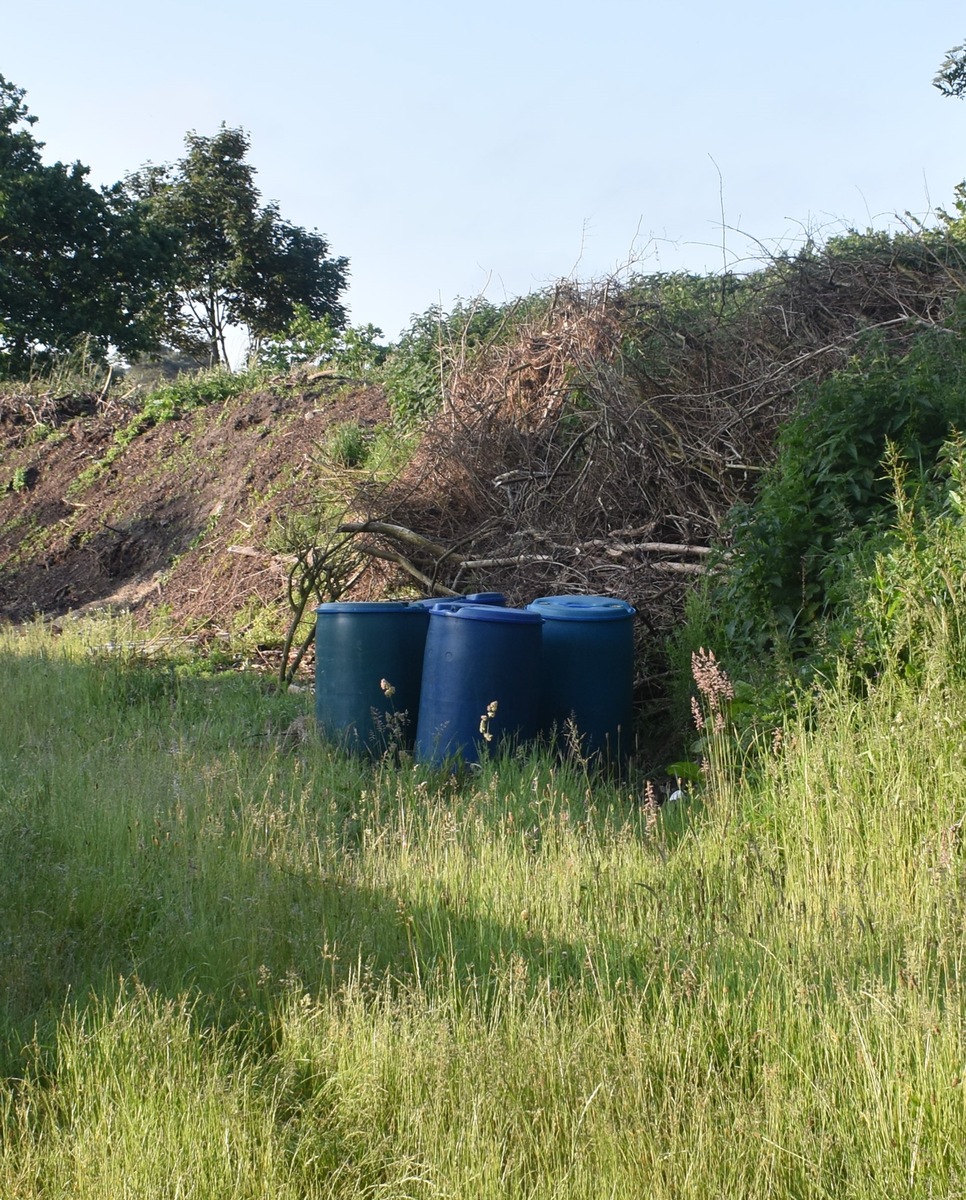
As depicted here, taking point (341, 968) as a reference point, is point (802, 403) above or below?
above

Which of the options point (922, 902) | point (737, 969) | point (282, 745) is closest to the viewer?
point (737, 969)

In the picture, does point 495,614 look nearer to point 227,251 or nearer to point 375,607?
point 375,607

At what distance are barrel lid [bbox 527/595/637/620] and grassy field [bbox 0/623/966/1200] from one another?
132cm

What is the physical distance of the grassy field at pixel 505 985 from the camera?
7.64 ft

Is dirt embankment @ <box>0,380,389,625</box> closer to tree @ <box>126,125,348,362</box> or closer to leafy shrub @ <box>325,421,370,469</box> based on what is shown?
leafy shrub @ <box>325,421,370,469</box>

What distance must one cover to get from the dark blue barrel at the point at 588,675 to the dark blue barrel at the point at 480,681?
243mm

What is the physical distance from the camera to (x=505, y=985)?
305 centimetres

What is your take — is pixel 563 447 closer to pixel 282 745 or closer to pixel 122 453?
pixel 282 745

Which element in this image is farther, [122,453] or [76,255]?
[76,255]

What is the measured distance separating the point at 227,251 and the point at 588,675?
3573cm

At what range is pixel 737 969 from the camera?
2.94m

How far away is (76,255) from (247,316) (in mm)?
12019

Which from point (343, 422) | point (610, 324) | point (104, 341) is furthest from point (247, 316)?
point (610, 324)

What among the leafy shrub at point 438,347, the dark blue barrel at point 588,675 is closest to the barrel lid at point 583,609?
the dark blue barrel at point 588,675
